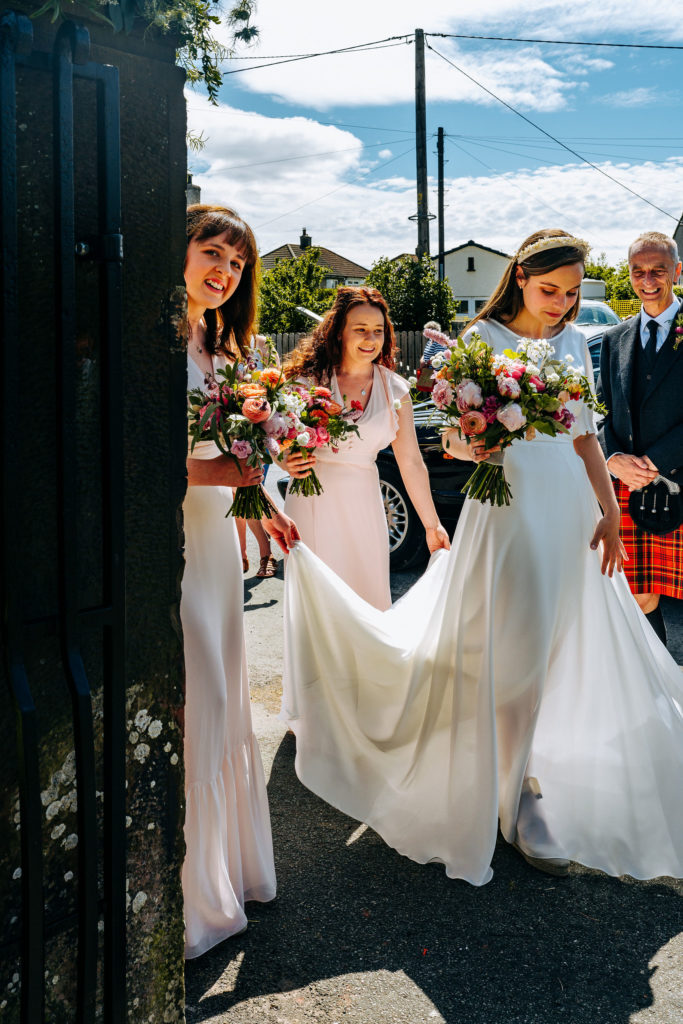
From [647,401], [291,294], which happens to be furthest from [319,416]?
[291,294]

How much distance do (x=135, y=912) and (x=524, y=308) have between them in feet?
9.54

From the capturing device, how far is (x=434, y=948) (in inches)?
115

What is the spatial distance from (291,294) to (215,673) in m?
33.8

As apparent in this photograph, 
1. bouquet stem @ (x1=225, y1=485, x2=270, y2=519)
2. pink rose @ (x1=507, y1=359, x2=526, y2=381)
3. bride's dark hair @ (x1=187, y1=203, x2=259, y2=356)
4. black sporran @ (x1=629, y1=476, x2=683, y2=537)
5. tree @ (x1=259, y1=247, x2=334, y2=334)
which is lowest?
black sporran @ (x1=629, y1=476, x2=683, y2=537)

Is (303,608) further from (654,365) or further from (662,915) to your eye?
(654,365)

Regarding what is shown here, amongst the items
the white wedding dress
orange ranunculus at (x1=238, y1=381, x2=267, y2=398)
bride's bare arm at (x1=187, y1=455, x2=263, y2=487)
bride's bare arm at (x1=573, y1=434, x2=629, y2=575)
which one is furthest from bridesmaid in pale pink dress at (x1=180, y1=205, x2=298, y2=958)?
bride's bare arm at (x1=573, y1=434, x2=629, y2=575)

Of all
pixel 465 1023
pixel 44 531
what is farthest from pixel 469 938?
pixel 44 531

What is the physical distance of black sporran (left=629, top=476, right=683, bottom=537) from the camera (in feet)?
16.5

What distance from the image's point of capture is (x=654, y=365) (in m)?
5.06

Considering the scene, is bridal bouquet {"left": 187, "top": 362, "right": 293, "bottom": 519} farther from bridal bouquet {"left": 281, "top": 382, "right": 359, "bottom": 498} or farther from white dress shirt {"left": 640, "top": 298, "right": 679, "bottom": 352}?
white dress shirt {"left": 640, "top": 298, "right": 679, "bottom": 352}

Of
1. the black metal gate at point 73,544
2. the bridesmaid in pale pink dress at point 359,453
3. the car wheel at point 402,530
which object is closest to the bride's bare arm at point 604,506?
the bridesmaid in pale pink dress at point 359,453

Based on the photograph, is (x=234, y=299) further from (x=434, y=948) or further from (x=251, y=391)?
(x=434, y=948)

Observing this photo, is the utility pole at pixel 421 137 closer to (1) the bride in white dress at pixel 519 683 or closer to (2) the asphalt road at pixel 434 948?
(1) the bride in white dress at pixel 519 683

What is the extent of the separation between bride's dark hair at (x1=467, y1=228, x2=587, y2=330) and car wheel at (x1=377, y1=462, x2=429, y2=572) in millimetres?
4063
